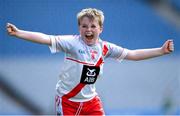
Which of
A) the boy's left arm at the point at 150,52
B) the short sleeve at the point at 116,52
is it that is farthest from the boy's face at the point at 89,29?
the boy's left arm at the point at 150,52

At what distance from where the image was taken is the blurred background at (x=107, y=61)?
5.90 meters

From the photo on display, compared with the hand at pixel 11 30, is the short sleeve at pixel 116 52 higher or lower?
lower

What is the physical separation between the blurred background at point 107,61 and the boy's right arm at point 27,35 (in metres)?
1.68

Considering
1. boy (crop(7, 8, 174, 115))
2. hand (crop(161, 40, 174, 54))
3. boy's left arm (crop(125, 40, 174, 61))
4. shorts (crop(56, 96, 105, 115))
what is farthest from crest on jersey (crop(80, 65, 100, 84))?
hand (crop(161, 40, 174, 54))

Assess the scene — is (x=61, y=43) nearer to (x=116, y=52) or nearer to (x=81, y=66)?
(x=81, y=66)

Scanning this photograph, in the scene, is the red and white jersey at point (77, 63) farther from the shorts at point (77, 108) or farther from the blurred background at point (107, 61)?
the blurred background at point (107, 61)

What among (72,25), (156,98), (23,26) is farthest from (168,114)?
(23,26)

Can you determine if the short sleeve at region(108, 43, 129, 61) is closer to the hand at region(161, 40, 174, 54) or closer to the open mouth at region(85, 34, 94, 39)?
the open mouth at region(85, 34, 94, 39)

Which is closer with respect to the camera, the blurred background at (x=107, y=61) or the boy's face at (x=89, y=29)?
the boy's face at (x=89, y=29)

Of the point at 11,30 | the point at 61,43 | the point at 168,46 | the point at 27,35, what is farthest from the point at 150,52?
the point at 11,30

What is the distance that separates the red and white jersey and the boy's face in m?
0.05

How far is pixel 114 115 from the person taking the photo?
19.4ft

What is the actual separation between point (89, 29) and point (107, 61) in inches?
70.3

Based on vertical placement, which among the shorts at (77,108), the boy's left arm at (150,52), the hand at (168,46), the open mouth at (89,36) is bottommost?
the shorts at (77,108)
